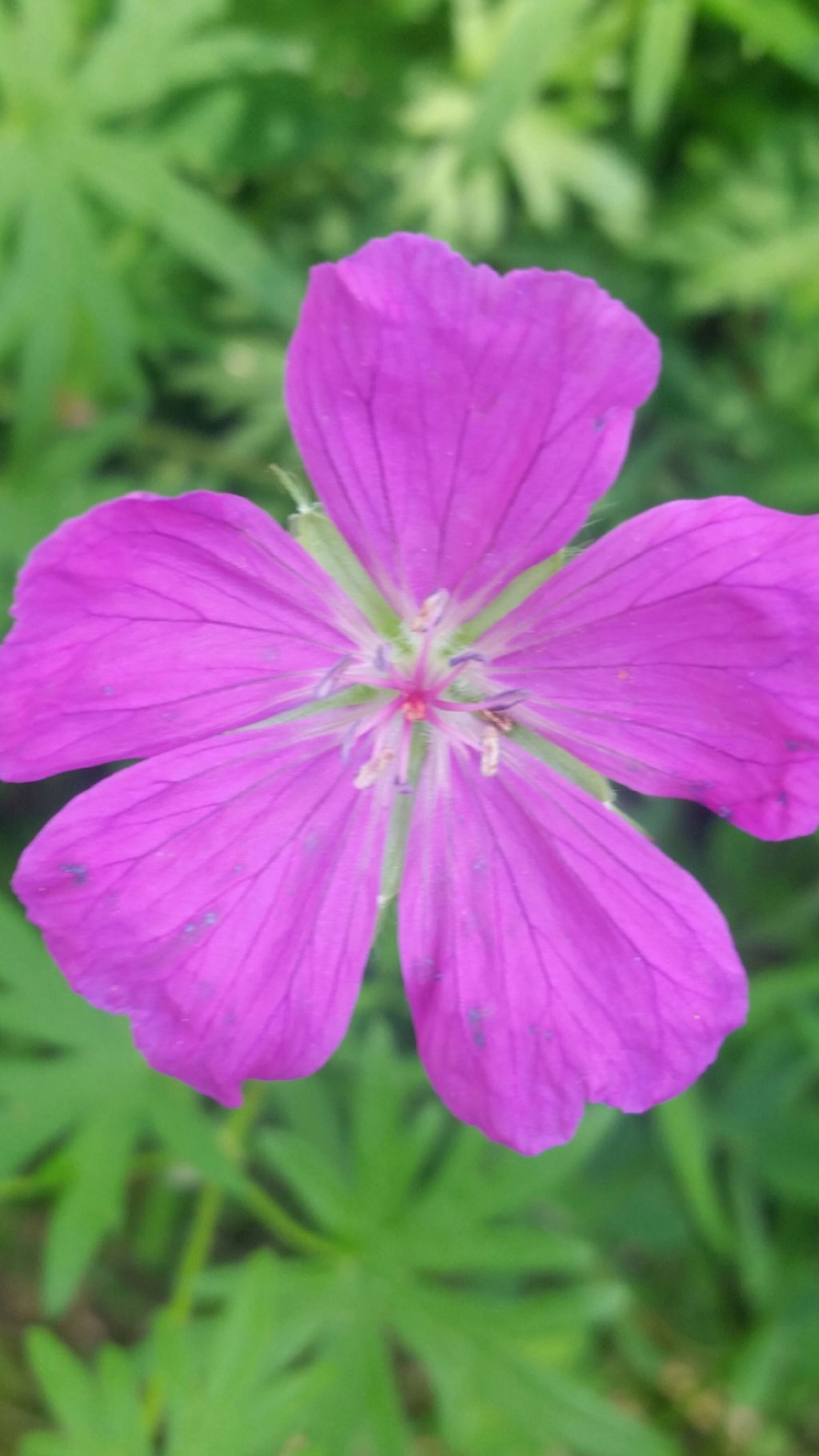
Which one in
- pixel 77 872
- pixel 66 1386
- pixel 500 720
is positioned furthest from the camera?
pixel 66 1386

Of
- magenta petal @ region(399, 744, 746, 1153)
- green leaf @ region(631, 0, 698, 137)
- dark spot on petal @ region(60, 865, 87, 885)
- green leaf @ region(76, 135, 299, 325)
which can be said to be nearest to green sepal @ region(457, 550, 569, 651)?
magenta petal @ region(399, 744, 746, 1153)

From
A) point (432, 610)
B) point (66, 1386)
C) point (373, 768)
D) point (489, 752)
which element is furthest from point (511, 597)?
point (66, 1386)

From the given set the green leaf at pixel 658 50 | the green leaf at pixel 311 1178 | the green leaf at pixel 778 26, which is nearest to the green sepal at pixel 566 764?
the green leaf at pixel 311 1178

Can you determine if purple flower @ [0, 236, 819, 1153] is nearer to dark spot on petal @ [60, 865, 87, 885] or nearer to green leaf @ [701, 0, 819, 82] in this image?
dark spot on petal @ [60, 865, 87, 885]

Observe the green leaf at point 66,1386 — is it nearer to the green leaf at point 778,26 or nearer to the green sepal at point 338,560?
the green sepal at point 338,560

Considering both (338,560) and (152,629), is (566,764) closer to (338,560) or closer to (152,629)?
(338,560)

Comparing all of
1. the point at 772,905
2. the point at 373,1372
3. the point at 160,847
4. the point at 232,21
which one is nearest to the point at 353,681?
the point at 160,847

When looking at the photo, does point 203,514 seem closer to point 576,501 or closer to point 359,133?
point 576,501
